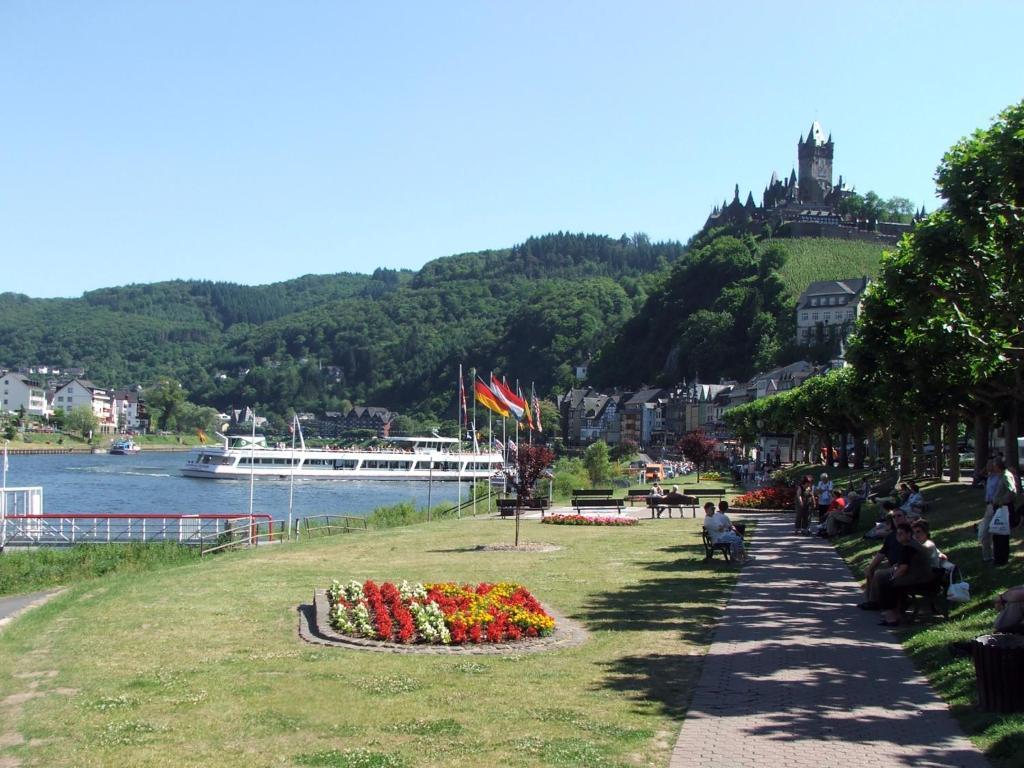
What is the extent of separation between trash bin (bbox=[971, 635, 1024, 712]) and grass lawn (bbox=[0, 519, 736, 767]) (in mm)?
2507

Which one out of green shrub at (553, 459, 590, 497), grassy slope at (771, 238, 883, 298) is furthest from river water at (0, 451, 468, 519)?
grassy slope at (771, 238, 883, 298)

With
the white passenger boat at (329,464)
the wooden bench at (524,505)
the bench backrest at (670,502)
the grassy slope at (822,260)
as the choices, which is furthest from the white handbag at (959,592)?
the grassy slope at (822,260)

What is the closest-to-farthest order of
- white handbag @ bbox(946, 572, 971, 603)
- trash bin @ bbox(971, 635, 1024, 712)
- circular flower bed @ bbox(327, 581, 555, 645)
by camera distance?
trash bin @ bbox(971, 635, 1024, 712) → circular flower bed @ bbox(327, 581, 555, 645) → white handbag @ bbox(946, 572, 971, 603)

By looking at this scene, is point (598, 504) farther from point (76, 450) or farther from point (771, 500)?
point (76, 450)

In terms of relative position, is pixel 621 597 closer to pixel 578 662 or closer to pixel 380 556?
pixel 578 662

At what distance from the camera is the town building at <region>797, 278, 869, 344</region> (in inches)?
5969

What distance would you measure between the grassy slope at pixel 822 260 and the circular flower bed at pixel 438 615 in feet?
529

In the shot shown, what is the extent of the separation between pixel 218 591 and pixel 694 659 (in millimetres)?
9240

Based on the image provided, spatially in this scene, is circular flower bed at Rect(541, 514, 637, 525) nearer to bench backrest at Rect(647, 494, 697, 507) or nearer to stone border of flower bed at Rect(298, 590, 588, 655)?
bench backrest at Rect(647, 494, 697, 507)

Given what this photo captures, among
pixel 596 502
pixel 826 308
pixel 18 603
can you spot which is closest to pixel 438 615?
pixel 18 603

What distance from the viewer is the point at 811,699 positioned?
10.1m

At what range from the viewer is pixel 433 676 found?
36.8ft

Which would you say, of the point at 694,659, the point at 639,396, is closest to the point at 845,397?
the point at 694,659

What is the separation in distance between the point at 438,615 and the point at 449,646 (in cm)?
65
